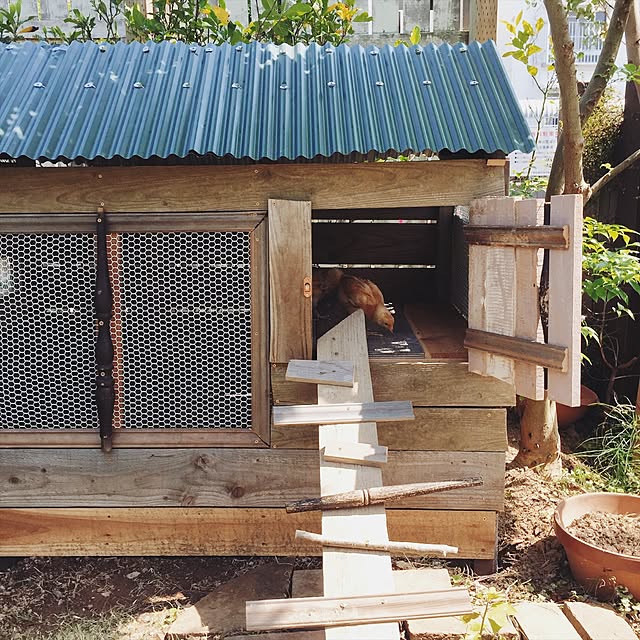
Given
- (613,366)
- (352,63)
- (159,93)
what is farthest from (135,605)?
(613,366)

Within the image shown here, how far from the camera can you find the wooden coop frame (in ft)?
11.3

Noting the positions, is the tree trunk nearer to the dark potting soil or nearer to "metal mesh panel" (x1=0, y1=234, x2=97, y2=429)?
the dark potting soil

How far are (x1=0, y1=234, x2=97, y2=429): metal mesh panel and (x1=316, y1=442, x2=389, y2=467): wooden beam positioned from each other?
Answer: 4.83ft

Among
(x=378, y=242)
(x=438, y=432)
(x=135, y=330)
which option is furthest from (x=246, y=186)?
(x=378, y=242)

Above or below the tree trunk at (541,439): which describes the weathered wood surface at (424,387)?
above

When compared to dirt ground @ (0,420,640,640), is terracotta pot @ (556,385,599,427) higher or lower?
higher

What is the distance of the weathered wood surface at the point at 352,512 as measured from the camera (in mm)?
2307

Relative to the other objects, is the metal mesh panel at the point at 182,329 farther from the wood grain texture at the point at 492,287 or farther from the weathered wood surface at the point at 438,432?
the wood grain texture at the point at 492,287

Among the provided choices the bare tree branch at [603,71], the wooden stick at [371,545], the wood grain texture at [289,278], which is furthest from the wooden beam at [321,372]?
the bare tree branch at [603,71]

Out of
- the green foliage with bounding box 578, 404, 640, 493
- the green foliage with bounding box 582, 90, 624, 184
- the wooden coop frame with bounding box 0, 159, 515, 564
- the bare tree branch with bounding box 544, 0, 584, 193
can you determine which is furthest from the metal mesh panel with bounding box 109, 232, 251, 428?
the green foliage with bounding box 582, 90, 624, 184

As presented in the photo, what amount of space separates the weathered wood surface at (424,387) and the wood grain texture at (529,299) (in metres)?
0.60

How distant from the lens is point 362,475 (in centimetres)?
285

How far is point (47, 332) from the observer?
3.67 m

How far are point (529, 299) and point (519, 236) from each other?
0.27 meters
